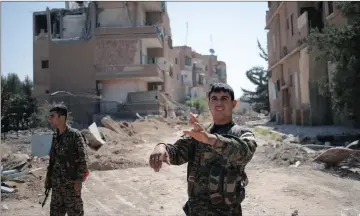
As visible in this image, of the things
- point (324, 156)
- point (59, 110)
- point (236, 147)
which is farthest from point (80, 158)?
point (324, 156)

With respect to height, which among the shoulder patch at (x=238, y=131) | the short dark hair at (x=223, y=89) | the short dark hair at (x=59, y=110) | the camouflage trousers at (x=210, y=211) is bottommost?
the camouflage trousers at (x=210, y=211)

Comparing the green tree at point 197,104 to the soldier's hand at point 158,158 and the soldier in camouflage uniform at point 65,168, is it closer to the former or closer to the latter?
the soldier in camouflage uniform at point 65,168

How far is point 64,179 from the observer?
Answer: 3803 millimetres

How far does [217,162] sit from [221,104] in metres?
0.38

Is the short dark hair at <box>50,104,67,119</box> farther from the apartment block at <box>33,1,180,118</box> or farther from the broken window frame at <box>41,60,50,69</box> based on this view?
the broken window frame at <box>41,60,50,69</box>

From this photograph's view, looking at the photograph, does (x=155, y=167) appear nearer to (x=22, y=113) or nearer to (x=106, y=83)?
(x=22, y=113)

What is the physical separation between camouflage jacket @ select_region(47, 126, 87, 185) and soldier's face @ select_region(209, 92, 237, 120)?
6.90 ft

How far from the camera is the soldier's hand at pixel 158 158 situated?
2120 mm

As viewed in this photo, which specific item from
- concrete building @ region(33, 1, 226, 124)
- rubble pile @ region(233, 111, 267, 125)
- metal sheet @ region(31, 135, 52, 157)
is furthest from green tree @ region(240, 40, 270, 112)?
metal sheet @ region(31, 135, 52, 157)

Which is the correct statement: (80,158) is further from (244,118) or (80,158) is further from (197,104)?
(197,104)

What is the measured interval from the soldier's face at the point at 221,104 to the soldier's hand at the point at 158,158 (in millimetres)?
430

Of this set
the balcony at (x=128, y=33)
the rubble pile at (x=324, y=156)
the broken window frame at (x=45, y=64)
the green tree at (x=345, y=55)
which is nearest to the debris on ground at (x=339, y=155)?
the rubble pile at (x=324, y=156)

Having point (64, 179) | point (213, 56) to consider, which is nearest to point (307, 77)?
point (64, 179)

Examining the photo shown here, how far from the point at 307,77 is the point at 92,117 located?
16.6 meters
